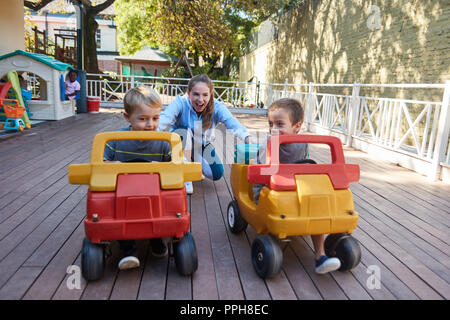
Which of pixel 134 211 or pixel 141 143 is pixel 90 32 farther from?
pixel 134 211

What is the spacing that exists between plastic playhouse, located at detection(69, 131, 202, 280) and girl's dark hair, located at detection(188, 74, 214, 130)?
1.55m

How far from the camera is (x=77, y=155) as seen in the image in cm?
515

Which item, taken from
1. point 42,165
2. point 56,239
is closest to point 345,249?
point 56,239

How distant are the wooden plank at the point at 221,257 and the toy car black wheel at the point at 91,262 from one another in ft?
2.13

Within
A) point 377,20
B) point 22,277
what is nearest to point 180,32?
point 377,20

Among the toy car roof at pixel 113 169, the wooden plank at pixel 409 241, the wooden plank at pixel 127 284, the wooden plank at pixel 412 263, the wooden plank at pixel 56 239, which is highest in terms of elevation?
the toy car roof at pixel 113 169

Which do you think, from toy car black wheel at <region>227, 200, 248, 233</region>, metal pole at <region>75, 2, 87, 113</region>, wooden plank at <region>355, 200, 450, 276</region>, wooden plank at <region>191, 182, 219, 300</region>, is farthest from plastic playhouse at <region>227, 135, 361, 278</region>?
metal pole at <region>75, 2, 87, 113</region>

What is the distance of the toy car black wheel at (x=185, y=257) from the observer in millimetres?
1929

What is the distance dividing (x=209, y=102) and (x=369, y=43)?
749 cm

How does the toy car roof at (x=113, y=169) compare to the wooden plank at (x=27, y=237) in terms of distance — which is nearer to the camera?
the toy car roof at (x=113, y=169)

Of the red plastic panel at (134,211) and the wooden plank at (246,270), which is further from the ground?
the red plastic panel at (134,211)

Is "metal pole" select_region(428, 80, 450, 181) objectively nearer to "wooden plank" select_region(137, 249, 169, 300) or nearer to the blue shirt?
the blue shirt

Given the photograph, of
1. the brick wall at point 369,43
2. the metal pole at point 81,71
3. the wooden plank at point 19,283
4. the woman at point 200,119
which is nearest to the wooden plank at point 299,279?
the woman at point 200,119

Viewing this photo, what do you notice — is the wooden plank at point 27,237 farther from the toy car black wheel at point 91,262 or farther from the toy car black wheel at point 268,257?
the toy car black wheel at point 268,257
